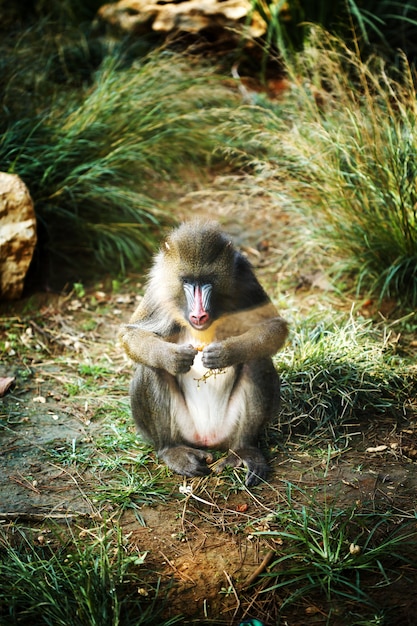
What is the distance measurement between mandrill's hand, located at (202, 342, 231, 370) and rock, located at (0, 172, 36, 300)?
2156 millimetres

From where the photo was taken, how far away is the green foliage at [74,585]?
2.45 m

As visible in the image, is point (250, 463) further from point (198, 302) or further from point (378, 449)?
point (198, 302)

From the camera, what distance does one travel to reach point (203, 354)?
10.2ft

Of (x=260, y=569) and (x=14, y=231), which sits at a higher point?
(x=14, y=231)

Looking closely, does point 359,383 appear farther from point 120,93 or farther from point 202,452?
point 120,93

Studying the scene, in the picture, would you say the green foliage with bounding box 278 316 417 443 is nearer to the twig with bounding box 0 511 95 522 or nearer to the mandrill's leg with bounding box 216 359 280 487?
the mandrill's leg with bounding box 216 359 280 487

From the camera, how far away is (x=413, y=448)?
137 inches

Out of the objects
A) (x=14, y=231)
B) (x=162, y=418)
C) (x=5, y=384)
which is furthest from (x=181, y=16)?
(x=162, y=418)

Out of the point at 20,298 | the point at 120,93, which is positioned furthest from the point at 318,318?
the point at 120,93

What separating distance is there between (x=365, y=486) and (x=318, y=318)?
1616mm

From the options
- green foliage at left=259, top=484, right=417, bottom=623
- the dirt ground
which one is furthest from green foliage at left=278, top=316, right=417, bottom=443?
green foliage at left=259, top=484, right=417, bottom=623

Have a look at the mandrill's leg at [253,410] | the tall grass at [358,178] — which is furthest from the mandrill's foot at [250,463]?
the tall grass at [358,178]

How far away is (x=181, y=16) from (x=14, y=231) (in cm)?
341

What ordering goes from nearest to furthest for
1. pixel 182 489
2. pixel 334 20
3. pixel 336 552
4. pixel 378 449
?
pixel 336 552 → pixel 182 489 → pixel 378 449 → pixel 334 20
